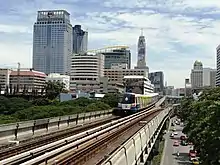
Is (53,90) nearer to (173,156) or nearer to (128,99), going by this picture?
(173,156)

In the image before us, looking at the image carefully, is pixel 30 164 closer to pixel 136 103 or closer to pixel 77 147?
pixel 77 147

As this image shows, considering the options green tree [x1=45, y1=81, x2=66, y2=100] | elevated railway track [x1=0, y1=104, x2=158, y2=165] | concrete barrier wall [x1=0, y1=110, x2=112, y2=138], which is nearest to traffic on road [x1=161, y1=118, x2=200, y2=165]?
concrete barrier wall [x1=0, y1=110, x2=112, y2=138]

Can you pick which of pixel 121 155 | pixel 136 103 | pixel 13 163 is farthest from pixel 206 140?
pixel 136 103

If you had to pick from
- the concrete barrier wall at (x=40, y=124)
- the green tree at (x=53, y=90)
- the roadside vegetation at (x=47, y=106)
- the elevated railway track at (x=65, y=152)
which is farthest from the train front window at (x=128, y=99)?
the green tree at (x=53, y=90)

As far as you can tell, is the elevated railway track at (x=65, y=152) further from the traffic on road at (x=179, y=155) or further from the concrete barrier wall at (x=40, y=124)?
the traffic on road at (x=179, y=155)

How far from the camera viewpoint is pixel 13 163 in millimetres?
16938

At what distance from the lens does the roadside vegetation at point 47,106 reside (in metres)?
60.1

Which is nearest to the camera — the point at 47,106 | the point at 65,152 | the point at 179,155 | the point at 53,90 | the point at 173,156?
the point at 65,152

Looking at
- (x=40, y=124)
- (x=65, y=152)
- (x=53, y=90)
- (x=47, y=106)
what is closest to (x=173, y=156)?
(x=47, y=106)

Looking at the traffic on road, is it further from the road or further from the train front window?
the train front window

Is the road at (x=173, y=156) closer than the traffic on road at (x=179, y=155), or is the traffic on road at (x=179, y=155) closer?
the traffic on road at (x=179, y=155)

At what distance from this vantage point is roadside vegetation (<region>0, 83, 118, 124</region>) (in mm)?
60112

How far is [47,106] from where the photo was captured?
74.8m

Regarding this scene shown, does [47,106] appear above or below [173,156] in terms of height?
above
